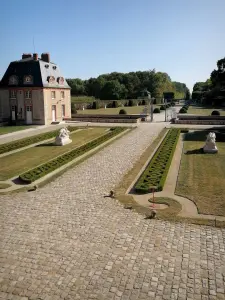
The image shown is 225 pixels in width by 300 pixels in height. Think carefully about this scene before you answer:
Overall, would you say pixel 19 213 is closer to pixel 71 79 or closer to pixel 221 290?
pixel 221 290

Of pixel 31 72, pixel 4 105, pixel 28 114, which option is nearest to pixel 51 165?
pixel 28 114

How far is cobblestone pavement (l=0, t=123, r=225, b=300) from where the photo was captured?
7977 mm

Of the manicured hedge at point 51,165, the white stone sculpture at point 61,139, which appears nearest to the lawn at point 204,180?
the manicured hedge at point 51,165

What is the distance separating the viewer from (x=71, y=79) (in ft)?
403

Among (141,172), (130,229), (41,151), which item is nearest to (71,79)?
(41,151)

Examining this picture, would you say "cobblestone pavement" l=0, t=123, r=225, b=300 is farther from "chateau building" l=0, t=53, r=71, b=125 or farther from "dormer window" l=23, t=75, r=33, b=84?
"dormer window" l=23, t=75, r=33, b=84

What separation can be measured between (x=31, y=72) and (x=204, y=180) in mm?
36629

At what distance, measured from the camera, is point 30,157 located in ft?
78.7

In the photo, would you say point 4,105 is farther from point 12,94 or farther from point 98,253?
point 98,253

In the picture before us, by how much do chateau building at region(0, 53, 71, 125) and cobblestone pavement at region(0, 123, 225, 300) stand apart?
32.5 meters

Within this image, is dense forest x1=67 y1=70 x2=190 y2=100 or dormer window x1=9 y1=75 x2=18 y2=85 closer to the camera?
dormer window x1=9 y1=75 x2=18 y2=85

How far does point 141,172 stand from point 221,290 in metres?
11.4

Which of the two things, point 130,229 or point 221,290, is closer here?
point 221,290

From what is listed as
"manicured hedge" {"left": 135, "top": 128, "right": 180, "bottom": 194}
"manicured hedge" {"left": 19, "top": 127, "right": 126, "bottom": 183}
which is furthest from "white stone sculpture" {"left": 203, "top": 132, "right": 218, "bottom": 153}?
"manicured hedge" {"left": 19, "top": 127, "right": 126, "bottom": 183}
